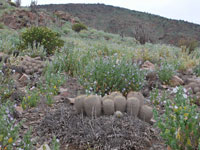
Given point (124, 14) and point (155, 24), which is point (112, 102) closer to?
point (155, 24)

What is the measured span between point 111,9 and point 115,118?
44.8 m

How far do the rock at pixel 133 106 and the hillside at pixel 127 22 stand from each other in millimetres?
29026

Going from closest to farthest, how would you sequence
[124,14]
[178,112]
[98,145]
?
[178,112], [98,145], [124,14]

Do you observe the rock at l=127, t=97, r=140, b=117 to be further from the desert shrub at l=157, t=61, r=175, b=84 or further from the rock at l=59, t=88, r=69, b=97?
the desert shrub at l=157, t=61, r=175, b=84

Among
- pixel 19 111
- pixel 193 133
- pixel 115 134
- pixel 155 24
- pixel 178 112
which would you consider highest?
pixel 155 24

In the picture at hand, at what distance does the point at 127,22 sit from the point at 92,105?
36.6m

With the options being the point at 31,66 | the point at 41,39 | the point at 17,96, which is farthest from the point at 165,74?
the point at 41,39

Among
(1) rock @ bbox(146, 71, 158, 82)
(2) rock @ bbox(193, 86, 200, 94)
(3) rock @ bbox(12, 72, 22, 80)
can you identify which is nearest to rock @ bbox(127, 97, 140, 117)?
(2) rock @ bbox(193, 86, 200, 94)

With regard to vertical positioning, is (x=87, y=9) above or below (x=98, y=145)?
above

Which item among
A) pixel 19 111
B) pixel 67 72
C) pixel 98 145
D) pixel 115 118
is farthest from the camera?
pixel 67 72

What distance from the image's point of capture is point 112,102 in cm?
311

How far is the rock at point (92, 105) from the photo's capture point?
3.05 m

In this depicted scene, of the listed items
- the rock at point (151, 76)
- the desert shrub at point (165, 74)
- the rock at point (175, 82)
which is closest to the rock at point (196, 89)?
the rock at point (175, 82)

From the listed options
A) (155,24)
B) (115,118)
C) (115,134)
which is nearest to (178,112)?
(115,134)
